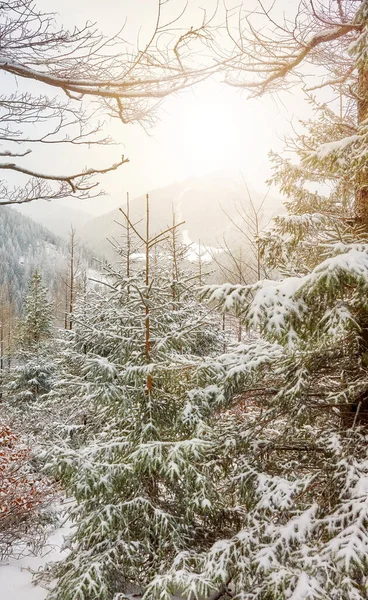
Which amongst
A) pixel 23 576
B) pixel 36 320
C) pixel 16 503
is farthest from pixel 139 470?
pixel 36 320

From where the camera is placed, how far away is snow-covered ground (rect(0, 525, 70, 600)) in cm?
546

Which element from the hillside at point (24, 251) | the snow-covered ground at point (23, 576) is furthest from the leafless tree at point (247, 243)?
the hillside at point (24, 251)

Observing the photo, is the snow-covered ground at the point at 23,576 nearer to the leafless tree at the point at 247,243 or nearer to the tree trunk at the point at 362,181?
the leafless tree at the point at 247,243

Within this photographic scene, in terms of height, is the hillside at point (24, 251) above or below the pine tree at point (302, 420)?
above

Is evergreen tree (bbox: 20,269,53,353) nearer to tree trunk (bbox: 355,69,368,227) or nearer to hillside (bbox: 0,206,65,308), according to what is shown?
tree trunk (bbox: 355,69,368,227)

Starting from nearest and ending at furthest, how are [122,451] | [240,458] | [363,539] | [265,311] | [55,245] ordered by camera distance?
1. [363,539]
2. [265,311]
3. [240,458]
4. [122,451]
5. [55,245]

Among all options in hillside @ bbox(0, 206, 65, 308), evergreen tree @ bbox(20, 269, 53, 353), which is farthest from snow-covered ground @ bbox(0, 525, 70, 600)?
hillside @ bbox(0, 206, 65, 308)

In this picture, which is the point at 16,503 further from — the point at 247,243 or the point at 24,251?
the point at 24,251

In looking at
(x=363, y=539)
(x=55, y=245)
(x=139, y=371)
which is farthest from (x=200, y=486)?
(x=55, y=245)

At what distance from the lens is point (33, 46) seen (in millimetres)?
2629

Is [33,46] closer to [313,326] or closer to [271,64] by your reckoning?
[271,64]

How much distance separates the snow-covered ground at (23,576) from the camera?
5461 millimetres

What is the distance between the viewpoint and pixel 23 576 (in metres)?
6.12

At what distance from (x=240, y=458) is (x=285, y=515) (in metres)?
0.69
